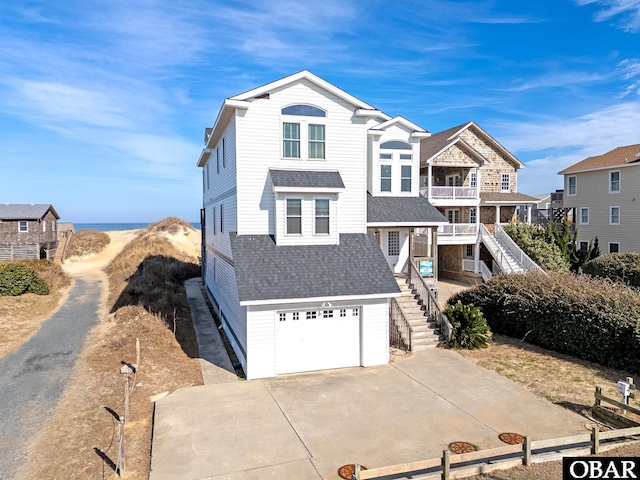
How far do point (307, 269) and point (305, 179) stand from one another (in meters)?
3.05

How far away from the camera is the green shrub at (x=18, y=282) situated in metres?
24.3

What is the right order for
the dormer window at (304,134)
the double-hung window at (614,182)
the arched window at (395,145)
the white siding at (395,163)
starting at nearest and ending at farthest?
1. the dormer window at (304,134)
2. the white siding at (395,163)
3. the arched window at (395,145)
4. the double-hung window at (614,182)

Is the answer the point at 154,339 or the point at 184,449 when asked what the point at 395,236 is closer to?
the point at 154,339

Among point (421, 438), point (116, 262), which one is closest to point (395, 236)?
point (421, 438)

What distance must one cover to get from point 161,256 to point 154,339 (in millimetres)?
22238

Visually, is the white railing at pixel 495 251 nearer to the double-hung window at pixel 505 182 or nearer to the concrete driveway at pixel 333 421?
the double-hung window at pixel 505 182

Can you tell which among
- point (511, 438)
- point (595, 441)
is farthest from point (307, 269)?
point (595, 441)

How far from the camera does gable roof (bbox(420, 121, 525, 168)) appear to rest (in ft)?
90.9

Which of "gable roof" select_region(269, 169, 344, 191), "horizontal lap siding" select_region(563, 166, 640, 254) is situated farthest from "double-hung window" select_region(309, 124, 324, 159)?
"horizontal lap siding" select_region(563, 166, 640, 254)

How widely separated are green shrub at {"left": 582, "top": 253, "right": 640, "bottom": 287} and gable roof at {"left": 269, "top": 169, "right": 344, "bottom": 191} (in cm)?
1711

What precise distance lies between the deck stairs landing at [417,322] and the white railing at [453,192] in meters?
10.5

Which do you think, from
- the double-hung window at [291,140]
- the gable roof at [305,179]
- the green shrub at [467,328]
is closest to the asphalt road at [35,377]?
the gable roof at [305,179]

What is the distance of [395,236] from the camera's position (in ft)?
64.4

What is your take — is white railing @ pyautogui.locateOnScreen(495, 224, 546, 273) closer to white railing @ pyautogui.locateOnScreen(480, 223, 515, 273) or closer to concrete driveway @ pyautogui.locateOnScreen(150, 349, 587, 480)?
white railing @ pyautogui.locateOnScreen(480, 223, 515, 273)
